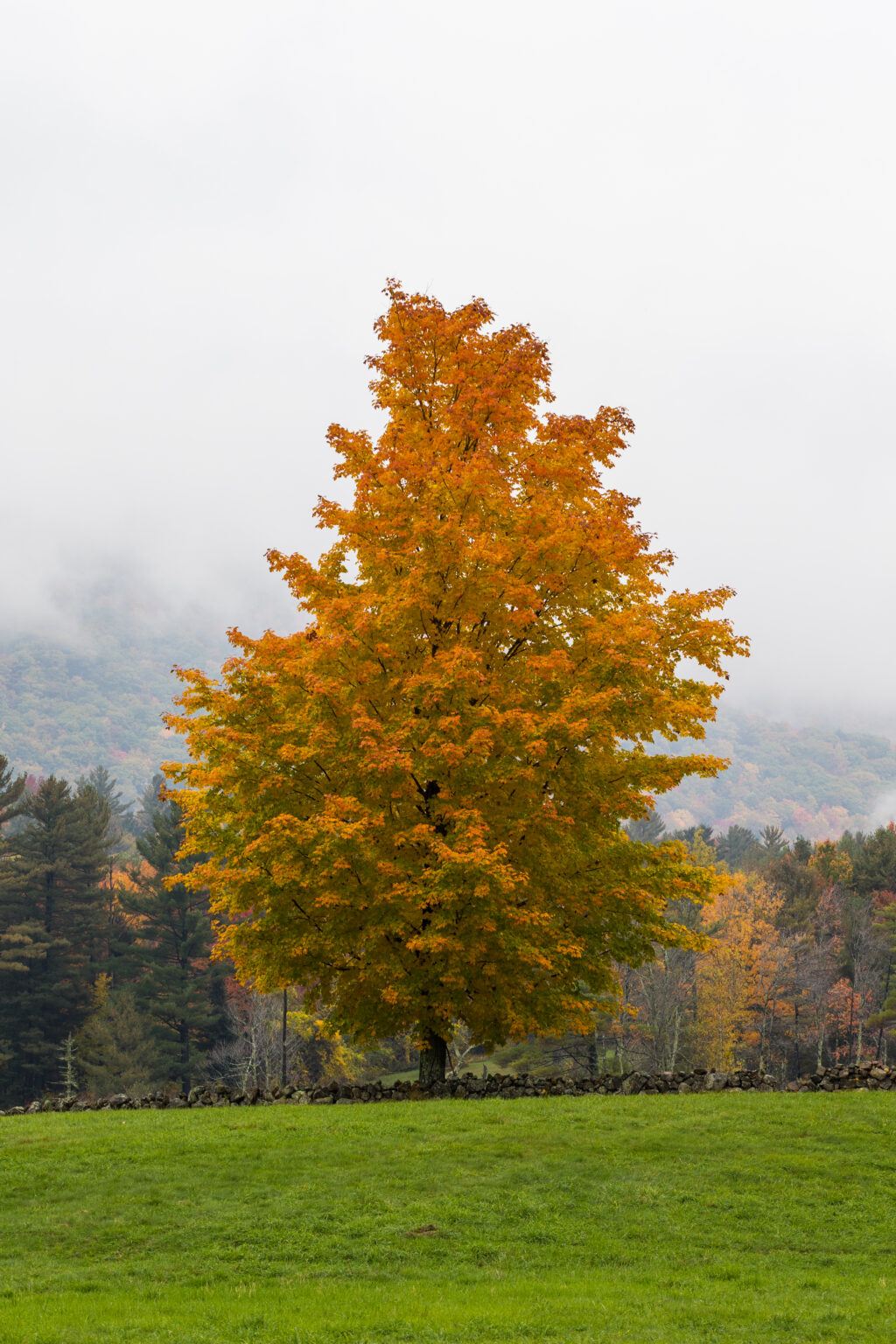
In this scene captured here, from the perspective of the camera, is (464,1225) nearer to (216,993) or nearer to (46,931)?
(46,931)

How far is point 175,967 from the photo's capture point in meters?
55.4

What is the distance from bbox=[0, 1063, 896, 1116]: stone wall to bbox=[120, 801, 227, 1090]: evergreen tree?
3514cm

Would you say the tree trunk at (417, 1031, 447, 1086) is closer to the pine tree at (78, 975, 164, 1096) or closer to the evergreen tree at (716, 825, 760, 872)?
the pine tree at (78, 975, 164, 1096)

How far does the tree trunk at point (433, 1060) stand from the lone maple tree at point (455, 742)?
50mm

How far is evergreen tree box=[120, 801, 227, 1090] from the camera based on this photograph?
179ft

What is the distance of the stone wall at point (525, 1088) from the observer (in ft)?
59.5

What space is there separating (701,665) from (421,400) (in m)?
7.45

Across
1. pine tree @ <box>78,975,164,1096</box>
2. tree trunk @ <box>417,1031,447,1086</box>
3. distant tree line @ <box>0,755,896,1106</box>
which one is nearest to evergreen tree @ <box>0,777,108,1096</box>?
distant tree line @ <box>0,755,896,1106</box>

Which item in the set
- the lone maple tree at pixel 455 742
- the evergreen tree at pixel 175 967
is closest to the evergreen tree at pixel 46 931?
the evergreen tree at pixel 175 967

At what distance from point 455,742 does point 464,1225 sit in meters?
7.17

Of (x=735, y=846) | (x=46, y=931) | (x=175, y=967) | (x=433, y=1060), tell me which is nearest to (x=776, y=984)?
(x=175, y=967)

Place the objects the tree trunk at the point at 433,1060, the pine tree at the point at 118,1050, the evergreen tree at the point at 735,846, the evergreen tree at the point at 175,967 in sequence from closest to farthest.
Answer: the tree trunk at the point at 433,1060 → the pine tree at the point at 118,1050 → the evergreen tree at the point at 175,967 → the evergreen tree at the point at 735,846

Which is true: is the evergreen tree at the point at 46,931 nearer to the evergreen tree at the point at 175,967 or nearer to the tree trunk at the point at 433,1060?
the evergreen tree at the point at 175,967

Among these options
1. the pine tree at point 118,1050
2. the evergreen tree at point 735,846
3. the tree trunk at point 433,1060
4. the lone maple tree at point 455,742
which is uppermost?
the evergreen tree at point 735,846
